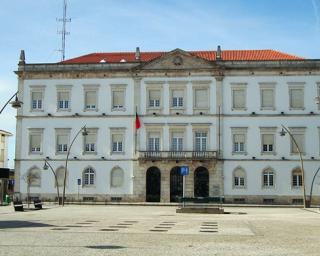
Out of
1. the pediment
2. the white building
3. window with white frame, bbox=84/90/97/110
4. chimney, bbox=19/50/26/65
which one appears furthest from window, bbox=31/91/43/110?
the pediment

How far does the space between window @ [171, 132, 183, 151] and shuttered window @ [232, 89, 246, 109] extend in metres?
5.69

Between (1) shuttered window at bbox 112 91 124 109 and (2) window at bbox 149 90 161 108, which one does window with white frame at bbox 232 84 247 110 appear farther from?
(1) shuttered window at bbox 112 91 124 109

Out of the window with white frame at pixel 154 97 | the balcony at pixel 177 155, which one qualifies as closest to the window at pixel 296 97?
the balcony at pixel 177 155

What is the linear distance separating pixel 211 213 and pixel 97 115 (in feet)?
73.5

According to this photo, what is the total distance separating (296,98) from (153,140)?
13.7m

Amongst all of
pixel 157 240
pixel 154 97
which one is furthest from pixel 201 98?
pixel 157 240

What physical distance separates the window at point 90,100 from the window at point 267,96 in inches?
617

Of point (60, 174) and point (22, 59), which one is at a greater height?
point (22, 59)

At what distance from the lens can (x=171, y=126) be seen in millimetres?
54438

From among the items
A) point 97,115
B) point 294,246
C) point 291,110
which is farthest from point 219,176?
point 294,246

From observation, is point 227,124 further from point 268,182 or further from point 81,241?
point 81,241

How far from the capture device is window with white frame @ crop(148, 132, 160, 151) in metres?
54.7

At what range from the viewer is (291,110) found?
5366cm

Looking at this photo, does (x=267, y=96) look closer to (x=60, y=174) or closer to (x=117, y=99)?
(x=117, y=99)
